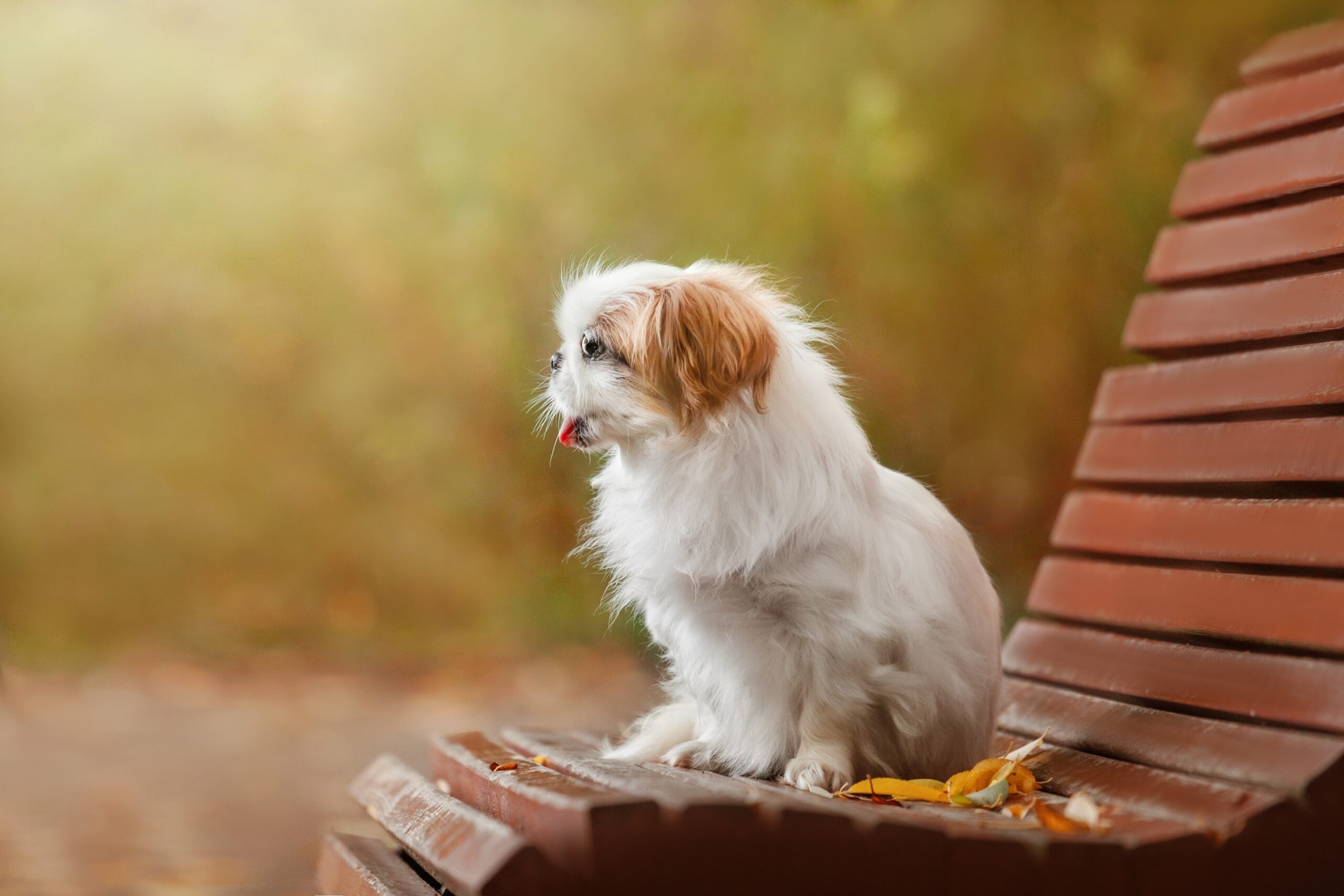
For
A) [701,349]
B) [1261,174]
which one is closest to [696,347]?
[701,349]

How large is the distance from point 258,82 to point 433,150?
899mm

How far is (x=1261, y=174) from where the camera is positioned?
7.49 ft

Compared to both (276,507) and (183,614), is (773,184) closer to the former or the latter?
(276,507)

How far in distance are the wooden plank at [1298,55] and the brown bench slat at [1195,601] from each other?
1042 millimetres

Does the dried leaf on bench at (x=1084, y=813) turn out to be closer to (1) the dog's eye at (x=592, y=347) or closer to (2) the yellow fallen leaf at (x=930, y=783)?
(2) the yellow fallen leaf at (x=930, y=783)

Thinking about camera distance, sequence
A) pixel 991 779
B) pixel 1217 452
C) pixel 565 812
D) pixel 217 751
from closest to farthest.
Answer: pixel 565 812, pixel 991 779, pixel 1217 452, pixel 217 751

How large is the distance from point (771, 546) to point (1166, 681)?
2.43ft

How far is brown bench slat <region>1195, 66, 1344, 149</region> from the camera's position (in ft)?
7.23

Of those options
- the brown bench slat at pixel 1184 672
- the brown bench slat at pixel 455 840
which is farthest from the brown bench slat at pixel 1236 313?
the brown bench slat at pixel 455 840

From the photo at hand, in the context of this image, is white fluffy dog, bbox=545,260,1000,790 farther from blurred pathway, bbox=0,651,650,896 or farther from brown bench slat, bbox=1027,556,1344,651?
blurred pathway, bbox=0,651,650,896

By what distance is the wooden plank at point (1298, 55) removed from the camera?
2.31 meters

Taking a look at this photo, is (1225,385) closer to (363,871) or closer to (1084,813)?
(1084,813)

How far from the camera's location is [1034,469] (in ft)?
18.8

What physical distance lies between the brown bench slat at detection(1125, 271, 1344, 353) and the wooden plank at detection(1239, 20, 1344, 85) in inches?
18.5
